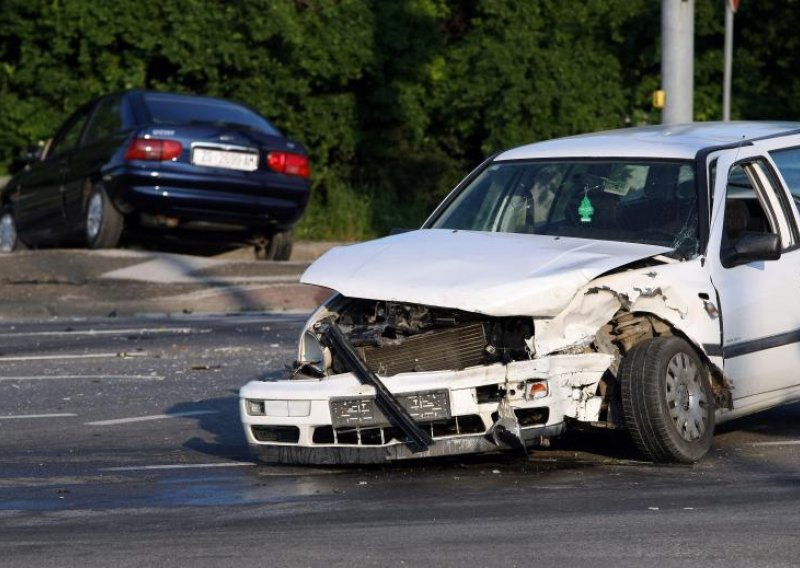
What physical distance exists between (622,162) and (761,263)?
86 centimetres

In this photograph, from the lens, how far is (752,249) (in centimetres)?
786

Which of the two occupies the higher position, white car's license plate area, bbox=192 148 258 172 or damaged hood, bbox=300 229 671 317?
damaged hood, bbox=300 229 671 317

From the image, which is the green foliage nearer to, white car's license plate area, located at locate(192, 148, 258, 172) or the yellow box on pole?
the yellow box on pole

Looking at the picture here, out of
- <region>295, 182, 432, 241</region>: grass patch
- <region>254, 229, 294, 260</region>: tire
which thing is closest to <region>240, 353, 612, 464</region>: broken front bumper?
<region>254, 229, 294, 260</region>: tire

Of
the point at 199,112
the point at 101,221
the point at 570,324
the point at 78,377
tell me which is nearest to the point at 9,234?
the point at 101,221

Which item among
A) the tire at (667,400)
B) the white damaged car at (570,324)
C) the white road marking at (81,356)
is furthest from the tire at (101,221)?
the tire at (667,400)

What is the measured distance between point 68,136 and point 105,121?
914mm

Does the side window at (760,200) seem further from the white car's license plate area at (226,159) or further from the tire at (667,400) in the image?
the white car's license plate area at (226,159)


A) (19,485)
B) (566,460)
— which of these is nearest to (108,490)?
(19,485)

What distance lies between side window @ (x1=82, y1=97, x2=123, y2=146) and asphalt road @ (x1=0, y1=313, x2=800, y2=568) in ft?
24.3

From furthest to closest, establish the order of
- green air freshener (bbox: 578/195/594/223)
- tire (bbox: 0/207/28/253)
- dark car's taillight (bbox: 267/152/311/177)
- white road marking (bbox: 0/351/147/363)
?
tire (bbox: 0/207/28/253) → dark car's taillight (bbox: 267/152/311/177) → white road marking (bbox: 0/351/147/363) → green air freshener (bbox: 578/195/594/223)

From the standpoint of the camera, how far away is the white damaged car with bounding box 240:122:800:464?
717 cm

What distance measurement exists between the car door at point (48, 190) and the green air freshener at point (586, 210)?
10.4 metres

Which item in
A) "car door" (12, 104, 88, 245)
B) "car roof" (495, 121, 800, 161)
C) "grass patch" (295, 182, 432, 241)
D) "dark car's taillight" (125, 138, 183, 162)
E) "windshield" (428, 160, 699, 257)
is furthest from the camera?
"grass patch" (295, 182, 432, 241)
